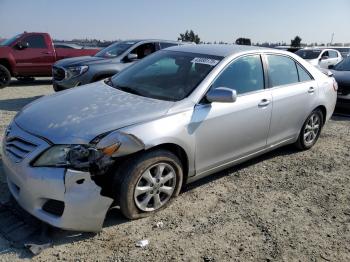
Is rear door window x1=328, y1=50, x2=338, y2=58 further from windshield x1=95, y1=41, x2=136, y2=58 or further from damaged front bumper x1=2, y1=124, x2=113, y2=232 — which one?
damaged front bumper x1=2, y1=124, x2=113, y2=232

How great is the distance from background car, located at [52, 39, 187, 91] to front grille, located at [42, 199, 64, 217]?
504cm

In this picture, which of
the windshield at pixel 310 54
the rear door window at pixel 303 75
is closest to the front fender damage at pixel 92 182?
the rear door window at pixel 303 75

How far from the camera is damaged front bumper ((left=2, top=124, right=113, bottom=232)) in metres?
Answer: 2.92

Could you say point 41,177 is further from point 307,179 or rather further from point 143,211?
point 307,179

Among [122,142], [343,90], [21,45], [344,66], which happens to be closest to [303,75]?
[122,142]

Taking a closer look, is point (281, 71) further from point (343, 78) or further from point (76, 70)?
point (76, 70)

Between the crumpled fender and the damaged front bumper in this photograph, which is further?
the crumpled fender

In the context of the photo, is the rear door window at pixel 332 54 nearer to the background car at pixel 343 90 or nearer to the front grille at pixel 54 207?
the background car at pixel 343 90

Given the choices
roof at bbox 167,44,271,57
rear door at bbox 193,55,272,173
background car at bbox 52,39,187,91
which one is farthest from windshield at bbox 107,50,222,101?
background car at bbox 52,39,187,91

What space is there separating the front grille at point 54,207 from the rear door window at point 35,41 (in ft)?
35.2

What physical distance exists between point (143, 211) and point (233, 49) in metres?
2.30

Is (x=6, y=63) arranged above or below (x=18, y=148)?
below

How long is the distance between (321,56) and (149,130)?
56.4ft

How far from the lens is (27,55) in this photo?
39.9ft
